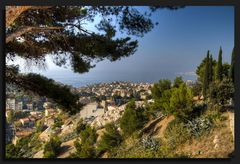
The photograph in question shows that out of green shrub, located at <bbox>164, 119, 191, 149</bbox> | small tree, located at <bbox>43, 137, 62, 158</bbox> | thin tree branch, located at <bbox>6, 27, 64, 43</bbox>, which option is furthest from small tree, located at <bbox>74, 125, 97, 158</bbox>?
thin tree branch, located at <bbox>6, 27, 64, 43</bbox>

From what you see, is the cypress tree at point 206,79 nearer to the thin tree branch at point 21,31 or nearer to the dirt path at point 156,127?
the dirt path at point 156,127

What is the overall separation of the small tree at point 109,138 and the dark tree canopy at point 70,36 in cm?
78

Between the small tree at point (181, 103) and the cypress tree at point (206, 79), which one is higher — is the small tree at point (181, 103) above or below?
below

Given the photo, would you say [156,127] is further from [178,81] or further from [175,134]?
[178,81]

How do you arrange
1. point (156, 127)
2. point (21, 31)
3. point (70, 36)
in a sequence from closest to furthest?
point (21, 31), point (70, 36), point (156, 127)

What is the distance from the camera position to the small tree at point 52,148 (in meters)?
8.12

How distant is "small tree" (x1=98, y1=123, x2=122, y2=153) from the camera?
820 centimetres

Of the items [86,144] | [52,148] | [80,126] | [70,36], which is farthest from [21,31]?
[86,144]

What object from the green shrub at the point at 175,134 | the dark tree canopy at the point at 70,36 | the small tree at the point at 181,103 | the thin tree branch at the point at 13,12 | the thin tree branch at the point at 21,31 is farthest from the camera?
the small tree at the point at 181,103

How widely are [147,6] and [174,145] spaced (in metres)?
2.53

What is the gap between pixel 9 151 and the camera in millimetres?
7938

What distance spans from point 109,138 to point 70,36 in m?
1.98

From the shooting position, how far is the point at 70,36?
26.8 feet

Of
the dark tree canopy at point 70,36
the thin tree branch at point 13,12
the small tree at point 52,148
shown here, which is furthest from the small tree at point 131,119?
the thin tree branch at point 13,12
